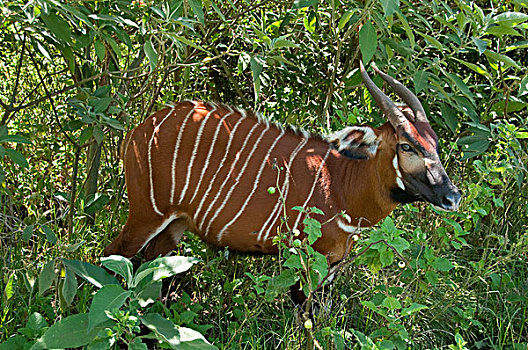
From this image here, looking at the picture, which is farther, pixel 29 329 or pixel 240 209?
pixel 240 209

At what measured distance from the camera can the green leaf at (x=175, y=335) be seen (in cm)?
213

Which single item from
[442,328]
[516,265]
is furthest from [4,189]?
[516,265]

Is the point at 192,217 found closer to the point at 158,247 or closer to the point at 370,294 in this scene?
the point at 158,247

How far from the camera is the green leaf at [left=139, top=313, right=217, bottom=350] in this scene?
2.13 metres

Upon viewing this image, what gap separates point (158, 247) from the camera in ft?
11.7

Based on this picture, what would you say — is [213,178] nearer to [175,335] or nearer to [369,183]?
[369,183]

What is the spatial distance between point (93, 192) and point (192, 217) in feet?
3.15

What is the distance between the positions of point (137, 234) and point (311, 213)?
96 centimetres

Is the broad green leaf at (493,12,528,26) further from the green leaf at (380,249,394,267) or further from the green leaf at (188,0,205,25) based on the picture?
the green leaf at (188,0,205,25)

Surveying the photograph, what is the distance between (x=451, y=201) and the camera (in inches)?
116

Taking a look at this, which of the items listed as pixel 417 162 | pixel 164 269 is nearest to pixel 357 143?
pixel 417 162

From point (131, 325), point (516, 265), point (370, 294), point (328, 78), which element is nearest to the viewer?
point (131, 325)

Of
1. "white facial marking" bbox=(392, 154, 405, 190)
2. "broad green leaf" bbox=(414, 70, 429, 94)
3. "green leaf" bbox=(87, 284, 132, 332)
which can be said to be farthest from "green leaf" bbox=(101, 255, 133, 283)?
"broad green leaf" bbox=(414, 70, 429, 94)

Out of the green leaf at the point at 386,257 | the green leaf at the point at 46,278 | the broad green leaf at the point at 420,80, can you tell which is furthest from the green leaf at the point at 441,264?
the green leaf at the point at 46,278
